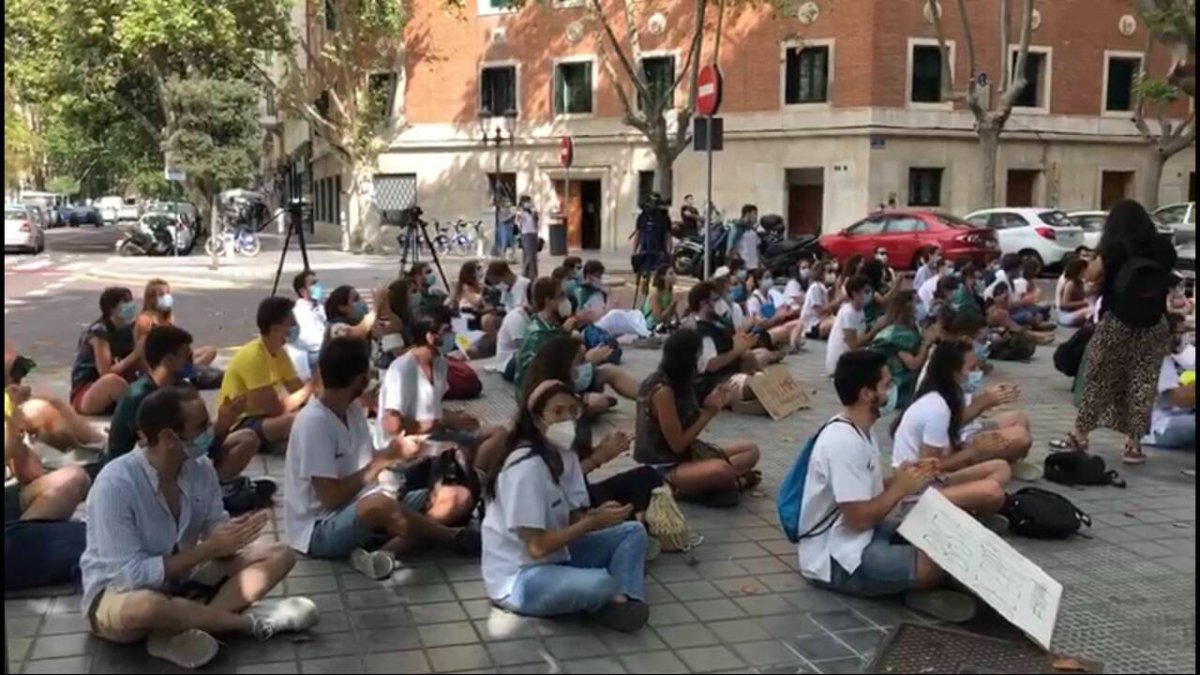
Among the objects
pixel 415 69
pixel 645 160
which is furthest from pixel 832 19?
pixel 415 69

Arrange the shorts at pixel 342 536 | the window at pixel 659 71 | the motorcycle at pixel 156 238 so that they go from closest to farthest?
the shorts at pixel 342 536 → the motorcycle at pixel 156 238 → the window at pixel 659 71

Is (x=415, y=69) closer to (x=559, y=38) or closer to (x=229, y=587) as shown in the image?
(x=559, y=38)

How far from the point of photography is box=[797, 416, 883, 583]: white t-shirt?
16.0 feet

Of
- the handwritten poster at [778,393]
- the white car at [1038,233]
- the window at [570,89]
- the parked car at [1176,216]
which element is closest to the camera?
the handwritten poster at [778,393]

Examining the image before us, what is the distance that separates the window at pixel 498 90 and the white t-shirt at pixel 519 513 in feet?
111

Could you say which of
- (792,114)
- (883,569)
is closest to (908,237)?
(792,114)

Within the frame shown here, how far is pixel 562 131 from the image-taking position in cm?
3697

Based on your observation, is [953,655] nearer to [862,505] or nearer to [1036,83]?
[862,505]

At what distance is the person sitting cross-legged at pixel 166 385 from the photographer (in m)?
5.57

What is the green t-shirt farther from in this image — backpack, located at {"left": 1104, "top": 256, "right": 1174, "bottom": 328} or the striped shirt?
backpack, located at {"left": 1104, "top": 256, "right": 1174, "bottom": 328}

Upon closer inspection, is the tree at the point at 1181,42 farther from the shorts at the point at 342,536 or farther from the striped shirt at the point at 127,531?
the striped shirt at the point at 127,531

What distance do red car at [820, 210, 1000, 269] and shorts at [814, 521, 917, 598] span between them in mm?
18328

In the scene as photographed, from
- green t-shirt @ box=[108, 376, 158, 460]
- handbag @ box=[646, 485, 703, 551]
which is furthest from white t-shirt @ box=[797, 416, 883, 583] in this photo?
green t-shirt @ box=[108, 376, 158, 460]

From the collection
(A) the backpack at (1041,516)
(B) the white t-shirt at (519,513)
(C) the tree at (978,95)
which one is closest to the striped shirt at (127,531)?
(B) the white t-shirt at (519,513)
